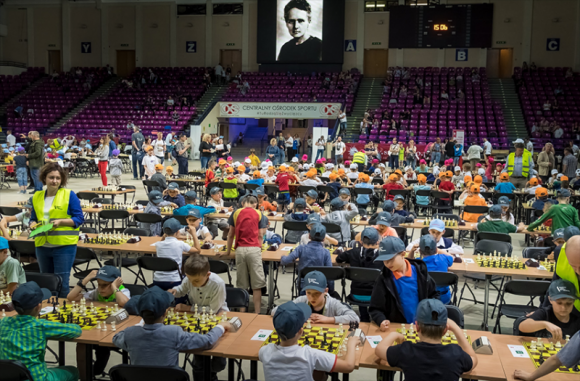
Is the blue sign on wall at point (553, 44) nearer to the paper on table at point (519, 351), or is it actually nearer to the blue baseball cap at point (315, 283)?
the paper on table at point (519, 351)

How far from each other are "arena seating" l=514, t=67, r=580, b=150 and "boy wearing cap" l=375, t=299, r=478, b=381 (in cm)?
2272

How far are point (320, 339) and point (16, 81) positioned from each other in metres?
35.2

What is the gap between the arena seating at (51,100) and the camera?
29844mm

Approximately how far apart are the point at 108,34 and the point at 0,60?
7465mm

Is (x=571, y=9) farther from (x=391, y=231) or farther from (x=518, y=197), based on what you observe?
(x=391, y=231)

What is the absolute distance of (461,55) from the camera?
30.2 metres

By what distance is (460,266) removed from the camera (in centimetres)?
656

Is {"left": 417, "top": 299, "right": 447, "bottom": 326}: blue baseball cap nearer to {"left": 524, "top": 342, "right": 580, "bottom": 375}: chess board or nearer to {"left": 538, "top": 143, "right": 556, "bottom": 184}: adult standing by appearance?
{"left": 524, "top": 342, "right": 580, "bottom": 375}: chess board

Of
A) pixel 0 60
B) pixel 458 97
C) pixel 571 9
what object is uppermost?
pixel 571 9

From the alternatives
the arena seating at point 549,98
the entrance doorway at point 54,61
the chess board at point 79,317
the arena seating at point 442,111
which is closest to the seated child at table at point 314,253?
the chess board at point 79,317

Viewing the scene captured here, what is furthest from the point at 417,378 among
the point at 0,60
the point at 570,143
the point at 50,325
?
the point at 0,60

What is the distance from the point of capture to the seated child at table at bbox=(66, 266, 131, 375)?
4.95 meters

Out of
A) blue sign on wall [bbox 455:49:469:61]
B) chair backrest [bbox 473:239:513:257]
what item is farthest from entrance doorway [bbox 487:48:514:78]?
chair backrest [bbox 473:239:513:257]

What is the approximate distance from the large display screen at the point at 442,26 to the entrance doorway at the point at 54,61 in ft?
70.0
